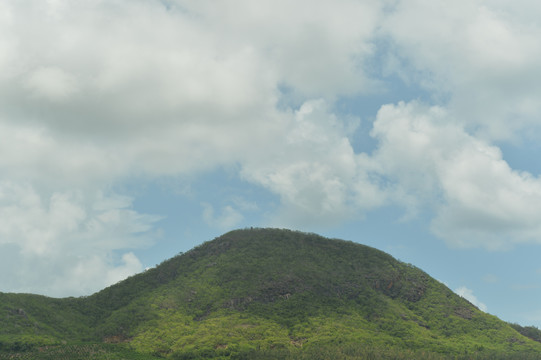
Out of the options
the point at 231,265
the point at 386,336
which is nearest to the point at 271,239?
the point at 231,265

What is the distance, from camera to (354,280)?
14800cm

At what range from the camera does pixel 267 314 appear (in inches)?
4897

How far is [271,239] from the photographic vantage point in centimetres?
17012

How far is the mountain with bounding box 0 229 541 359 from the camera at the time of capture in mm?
105312

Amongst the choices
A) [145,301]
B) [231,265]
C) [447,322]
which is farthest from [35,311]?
[447,322]

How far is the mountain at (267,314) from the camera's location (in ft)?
346

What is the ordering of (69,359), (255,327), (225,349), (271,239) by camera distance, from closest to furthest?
1. (69,359)
2. (225,349)
3. (255,327)
4. (271,239)

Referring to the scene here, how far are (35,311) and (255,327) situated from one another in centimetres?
6017

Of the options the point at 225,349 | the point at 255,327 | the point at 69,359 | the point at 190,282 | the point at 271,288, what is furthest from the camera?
the point at 190,282

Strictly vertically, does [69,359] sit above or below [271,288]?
below

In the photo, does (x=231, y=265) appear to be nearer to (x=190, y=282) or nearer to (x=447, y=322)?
(x=190, y=282)

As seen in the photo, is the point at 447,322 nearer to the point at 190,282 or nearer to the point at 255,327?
the point at 255,327

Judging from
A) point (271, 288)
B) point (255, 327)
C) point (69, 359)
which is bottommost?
point (69, 359)

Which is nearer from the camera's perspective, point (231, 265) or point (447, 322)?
point (447, 322)
